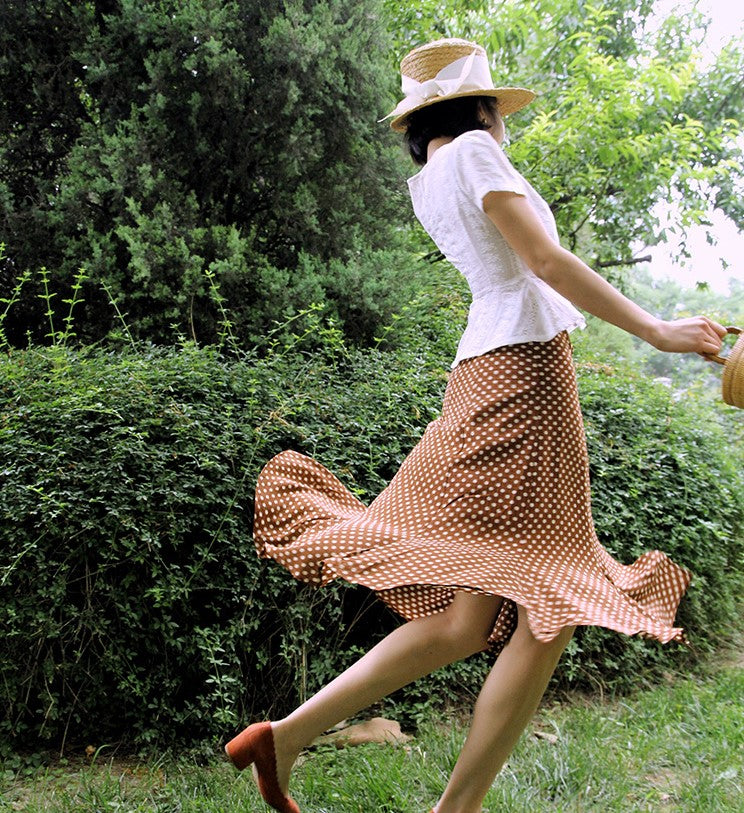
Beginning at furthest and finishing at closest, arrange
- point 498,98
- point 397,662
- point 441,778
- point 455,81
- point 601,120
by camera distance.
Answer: point 601,120, point 441,778, point 498,98, point 455,81, point 397,662

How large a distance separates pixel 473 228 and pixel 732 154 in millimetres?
6408

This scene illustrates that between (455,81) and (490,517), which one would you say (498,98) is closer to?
(455,81)

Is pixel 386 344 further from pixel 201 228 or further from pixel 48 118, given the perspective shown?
pixel 48 118

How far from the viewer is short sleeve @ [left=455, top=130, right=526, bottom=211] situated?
1.90 metres

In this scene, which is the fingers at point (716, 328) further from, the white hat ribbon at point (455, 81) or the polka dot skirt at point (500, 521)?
the white hat ribbon at point (455, 81)

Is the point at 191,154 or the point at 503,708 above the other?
the point at 191,154

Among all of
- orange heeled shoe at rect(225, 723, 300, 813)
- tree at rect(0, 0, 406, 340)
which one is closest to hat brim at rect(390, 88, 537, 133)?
orange heeled shoe at rect(225, 723, 300, 813)

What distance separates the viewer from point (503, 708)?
72.3 inches

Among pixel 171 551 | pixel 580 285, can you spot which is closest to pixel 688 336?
pixel 580 285

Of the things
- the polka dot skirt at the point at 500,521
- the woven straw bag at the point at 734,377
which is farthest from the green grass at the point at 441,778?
the woven straw bag at the point at 734,377

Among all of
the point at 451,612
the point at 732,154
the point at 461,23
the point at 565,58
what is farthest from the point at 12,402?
the point at 732,154

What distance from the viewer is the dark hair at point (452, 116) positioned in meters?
2.13

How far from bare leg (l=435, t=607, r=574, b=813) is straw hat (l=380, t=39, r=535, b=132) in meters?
1.23

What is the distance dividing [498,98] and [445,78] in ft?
0.62
